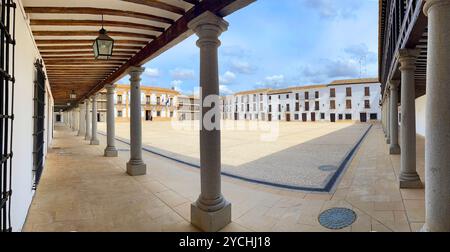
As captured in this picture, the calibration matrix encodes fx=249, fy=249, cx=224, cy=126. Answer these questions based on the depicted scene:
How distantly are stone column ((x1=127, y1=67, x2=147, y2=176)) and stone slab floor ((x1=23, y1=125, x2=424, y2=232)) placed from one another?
1.04 ft

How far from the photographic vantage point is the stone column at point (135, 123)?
21.4 ft

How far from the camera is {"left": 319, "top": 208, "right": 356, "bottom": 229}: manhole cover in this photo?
3.69 metres

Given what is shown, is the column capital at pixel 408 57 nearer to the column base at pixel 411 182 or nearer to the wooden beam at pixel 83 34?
the column base at pixel 411 182

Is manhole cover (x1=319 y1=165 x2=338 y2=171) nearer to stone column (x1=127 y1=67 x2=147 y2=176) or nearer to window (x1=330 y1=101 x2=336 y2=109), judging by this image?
stone column (x1=127 y1=67 x2=147 y2=176)

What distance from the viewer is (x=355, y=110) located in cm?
4500

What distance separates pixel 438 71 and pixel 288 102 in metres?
53.1

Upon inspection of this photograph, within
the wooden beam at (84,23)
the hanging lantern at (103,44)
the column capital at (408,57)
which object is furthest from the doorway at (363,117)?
the hanging lantern at (103,44)

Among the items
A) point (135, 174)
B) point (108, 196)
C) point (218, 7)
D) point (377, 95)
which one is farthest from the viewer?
point (377, 95)

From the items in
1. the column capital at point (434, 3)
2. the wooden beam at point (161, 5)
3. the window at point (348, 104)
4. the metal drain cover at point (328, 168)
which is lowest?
the metal drain cover at point (328, 168)

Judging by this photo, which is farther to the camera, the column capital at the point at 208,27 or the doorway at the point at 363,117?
the doorway at the point at 363,117

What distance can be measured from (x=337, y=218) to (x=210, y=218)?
6.66 feet

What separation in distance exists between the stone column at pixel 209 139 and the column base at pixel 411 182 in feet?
13.3
